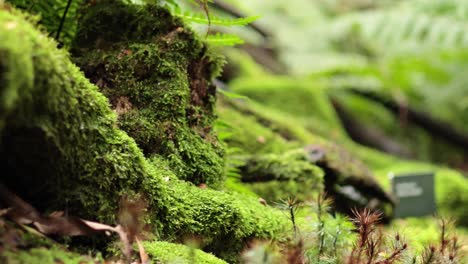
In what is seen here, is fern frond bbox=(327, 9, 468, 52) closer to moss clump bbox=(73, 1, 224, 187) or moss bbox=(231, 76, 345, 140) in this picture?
moss bbox=(231, 76, 345, 140)

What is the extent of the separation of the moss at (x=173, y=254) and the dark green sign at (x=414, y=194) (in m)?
2.84

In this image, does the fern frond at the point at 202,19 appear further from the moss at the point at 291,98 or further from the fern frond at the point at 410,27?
the fern frond at the point at 410,27

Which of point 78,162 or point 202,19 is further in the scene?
point 202,19

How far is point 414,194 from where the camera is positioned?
400 centimetres

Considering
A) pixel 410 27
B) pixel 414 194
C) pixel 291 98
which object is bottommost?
pixel 414 194

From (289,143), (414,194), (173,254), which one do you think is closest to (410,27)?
(414,194)

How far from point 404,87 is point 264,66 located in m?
2.36

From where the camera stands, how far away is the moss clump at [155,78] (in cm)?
182

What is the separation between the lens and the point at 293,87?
637 centimetres

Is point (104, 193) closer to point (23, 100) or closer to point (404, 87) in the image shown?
point (23, 100)

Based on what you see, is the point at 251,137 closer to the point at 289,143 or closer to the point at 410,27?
the point at 289,143

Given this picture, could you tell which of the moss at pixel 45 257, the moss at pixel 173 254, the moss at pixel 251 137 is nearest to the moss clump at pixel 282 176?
the moss at pixel 251 137

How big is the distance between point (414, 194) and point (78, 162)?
3273mm

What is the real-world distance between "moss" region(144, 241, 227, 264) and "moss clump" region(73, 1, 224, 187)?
1.38 ft
